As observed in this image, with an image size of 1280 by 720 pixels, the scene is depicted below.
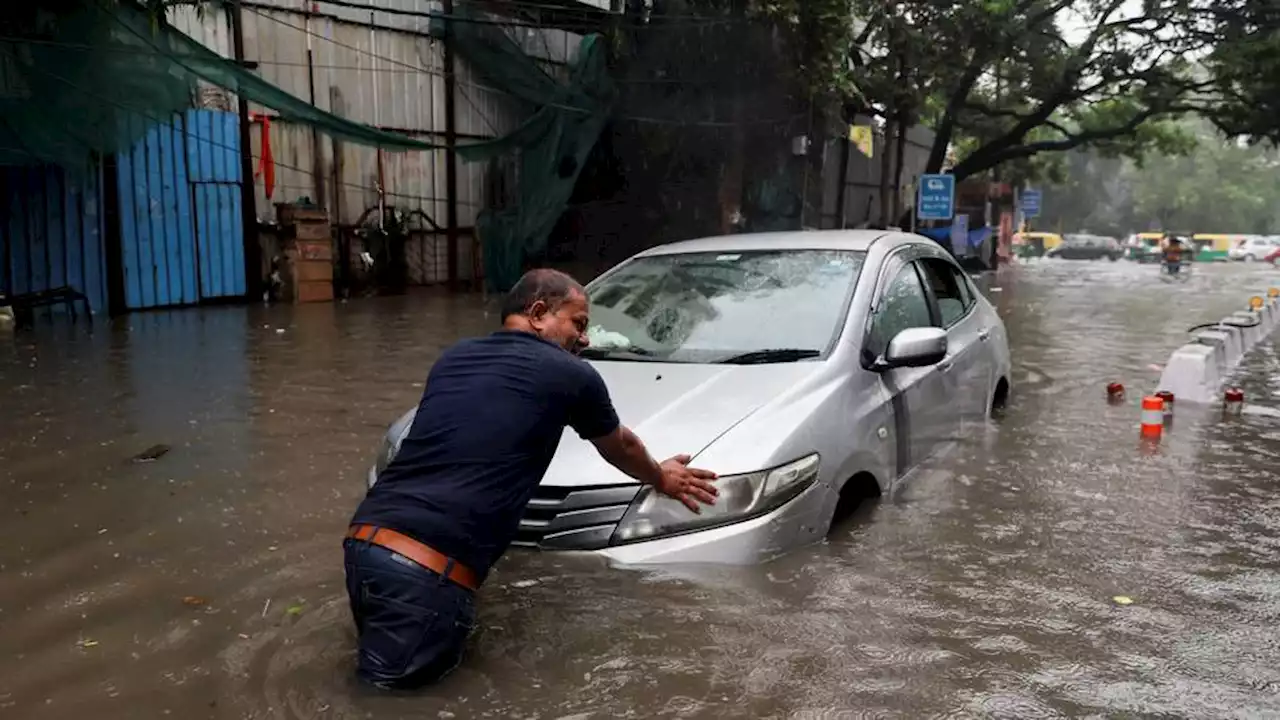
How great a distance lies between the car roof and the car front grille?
2.20 metres

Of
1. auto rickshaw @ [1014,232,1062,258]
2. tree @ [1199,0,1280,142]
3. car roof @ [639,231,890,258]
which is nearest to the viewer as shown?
car roof @ [639,231,890,258]

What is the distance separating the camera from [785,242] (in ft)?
17.3

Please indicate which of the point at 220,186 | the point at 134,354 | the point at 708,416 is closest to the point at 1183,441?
the point at 708,416

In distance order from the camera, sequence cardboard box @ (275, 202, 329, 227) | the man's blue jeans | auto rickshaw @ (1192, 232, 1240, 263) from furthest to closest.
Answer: auto rickshaw @ (1192, 232, 1240, 263)
cardboard box @ (275, 202, 329, 227)
the man's blue jeans

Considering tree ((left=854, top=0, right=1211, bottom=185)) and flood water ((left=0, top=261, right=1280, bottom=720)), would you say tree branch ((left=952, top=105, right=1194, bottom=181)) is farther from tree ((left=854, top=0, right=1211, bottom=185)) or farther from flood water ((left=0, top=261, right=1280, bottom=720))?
flood water ((left=0, top=261, right=1280, bottom=720))

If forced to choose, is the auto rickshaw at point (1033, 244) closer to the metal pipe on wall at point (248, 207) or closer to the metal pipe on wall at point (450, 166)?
the metal pipe on wall at point (450, 166)

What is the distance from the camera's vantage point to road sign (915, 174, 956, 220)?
62.3 ft

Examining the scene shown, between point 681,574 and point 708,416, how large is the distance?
622mm

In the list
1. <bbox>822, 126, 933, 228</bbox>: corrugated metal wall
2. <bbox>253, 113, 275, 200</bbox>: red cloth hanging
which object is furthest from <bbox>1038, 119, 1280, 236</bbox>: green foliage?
<bbox>253, 113, 275, 200</bbox>: red cloth hanging

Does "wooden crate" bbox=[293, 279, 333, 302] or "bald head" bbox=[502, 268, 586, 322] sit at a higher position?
"bald head" bbox=[502, 268, 586, 322]

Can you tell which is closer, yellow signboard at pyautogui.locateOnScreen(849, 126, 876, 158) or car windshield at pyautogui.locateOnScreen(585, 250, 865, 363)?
car windshield at pyautogui.locateOnScreen(585, 250, 865, 363)

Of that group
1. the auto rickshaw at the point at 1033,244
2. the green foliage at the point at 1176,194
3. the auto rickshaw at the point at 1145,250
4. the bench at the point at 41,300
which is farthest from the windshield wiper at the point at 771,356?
the green foliage at the point at 1176,194

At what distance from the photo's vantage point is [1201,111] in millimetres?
21891

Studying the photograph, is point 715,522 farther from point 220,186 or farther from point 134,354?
point 220,186
